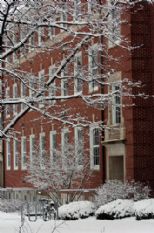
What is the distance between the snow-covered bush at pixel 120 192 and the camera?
2561cm

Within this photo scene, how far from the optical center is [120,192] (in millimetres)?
25984

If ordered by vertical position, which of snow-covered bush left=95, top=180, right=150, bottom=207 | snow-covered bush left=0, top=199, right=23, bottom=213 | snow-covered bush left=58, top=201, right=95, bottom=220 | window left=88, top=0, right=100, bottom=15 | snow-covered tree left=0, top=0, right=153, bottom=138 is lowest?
snow-covered bush left=0, top=199, right=23, bottom=213

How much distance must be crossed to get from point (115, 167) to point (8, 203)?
5464mm

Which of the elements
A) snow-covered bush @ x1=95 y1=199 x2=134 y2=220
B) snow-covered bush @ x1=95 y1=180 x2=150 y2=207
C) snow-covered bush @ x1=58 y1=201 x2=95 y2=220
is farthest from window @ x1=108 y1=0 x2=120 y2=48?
snow-covered bush @ x1=95 y1=180 x2=150 y2=207

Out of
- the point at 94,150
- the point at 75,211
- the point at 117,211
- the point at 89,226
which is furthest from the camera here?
the point at 94,150

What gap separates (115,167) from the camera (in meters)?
31.1

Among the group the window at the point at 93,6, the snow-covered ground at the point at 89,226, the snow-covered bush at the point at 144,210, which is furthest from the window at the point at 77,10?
the snow-covered bush at the point at 144,210

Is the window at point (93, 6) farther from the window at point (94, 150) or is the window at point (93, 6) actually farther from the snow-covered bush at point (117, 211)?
the window at point (94, 150)

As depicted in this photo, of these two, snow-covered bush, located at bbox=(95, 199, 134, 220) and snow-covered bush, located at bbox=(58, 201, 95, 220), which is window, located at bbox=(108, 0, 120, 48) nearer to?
snow-covered bush, located at bbox=(95, 199, 134, 220)

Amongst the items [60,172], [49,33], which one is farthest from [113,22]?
[60,172]

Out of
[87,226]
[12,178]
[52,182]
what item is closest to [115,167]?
[52,182]

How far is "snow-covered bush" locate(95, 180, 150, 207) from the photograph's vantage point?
25.6 metres

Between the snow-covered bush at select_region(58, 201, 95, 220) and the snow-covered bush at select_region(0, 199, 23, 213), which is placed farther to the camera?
the snow-covered bush at select_region(0, 199, 23, 213)

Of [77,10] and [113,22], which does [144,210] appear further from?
[77,10]
